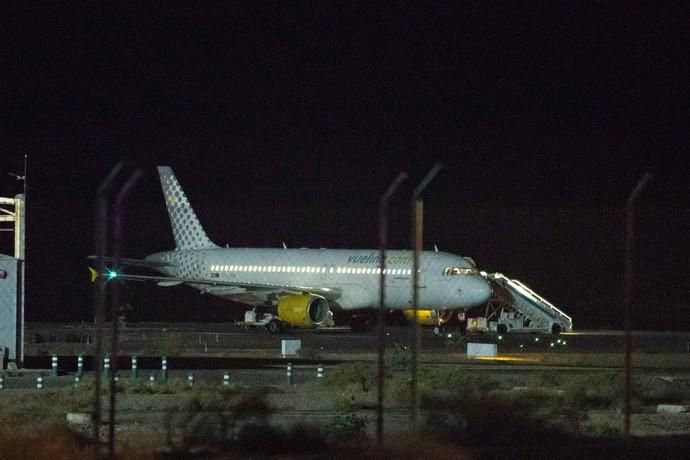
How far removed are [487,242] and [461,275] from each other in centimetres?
5698

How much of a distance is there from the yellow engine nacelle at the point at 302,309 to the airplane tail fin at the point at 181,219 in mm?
12431

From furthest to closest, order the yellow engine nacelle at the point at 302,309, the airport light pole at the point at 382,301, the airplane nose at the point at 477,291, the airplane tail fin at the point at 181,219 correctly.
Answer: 1. the airplane tail fin at the point at 181,219
2. the yellow engine nacelle at the point at 302,309
3. the airplane nose at the point at 477,291
4. the airport light pole at the point at 382,301

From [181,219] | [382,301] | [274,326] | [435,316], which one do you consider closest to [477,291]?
[435,316]

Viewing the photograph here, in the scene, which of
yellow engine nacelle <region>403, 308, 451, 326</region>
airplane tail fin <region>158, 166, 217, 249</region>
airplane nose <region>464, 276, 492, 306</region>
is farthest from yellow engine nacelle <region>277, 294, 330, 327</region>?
Result: airplane tail fin <region>158, 166, 217, 249</region>

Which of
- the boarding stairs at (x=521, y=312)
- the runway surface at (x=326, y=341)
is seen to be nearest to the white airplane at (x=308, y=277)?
the runway surface at (x=326, y=341)

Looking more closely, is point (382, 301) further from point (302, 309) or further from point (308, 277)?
point (308, 277)

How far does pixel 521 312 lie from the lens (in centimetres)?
5841

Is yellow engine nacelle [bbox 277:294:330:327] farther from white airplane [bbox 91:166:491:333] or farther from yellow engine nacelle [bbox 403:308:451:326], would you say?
yellow engine nacelle [bbox 403:308:451:326]

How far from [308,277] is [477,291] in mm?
8399

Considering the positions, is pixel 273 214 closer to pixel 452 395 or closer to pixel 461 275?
pixel 461 275

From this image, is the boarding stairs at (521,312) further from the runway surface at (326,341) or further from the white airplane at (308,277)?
the white airplane at (308,277)

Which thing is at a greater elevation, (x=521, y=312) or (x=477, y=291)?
(x=477, y=291)

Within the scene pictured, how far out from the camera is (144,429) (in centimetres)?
2202

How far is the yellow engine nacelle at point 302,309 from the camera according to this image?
52.9m
